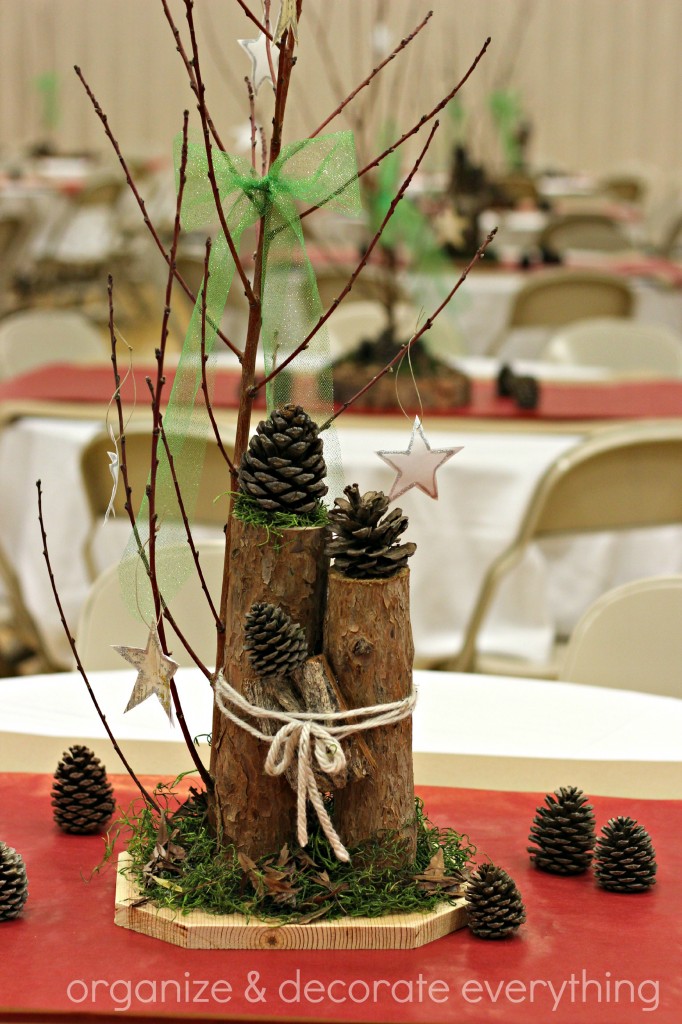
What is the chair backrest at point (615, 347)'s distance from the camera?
4.16m

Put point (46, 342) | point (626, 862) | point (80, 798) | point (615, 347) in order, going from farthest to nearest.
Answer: point (615, 347) → point (46, 342) → point (80, 798) → point (626, 862)

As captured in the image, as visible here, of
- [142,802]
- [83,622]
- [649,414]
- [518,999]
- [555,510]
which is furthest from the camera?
[649,414]

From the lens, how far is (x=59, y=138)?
43.4 ft

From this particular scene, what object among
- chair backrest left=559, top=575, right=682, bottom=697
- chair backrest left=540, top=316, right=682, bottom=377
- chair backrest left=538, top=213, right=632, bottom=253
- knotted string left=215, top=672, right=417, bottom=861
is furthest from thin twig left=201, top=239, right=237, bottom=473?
chair backrest left=538, top=213, right=632, bottom=253

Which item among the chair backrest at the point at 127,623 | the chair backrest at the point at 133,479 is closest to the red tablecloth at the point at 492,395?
the chair backrest at the point at 133,479

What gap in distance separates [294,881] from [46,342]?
329cm

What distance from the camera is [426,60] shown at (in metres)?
11.5

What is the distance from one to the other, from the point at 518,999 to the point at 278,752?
0.24 meters

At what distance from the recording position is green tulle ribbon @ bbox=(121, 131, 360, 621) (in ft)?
3.57

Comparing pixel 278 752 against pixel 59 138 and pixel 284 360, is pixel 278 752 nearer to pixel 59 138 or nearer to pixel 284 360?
pixel 284 360

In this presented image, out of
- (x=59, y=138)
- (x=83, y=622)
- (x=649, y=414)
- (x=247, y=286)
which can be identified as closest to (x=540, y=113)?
(x=59, y=138)

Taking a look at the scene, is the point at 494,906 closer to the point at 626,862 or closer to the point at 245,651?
Result: the point at 626,862

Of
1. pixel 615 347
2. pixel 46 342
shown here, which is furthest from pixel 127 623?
pixel 615 347

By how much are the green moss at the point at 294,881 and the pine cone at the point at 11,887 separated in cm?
8
